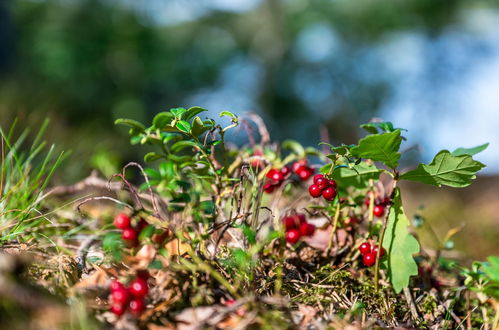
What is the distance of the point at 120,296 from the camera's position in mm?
639

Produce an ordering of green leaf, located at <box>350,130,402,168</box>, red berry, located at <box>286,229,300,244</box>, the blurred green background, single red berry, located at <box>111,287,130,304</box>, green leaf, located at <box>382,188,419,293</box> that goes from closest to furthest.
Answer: single red berry, located at <box>111,287,130,304</box> → green leaf, located at <box>350,130,402,168</box> → green leaf, located at <box>382,188,419,293</box> → red berry, located at <box>286,229,300,244</box> → the blurred green background

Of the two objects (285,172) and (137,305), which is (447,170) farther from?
(137,305)

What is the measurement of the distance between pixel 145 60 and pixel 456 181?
9.15 metres

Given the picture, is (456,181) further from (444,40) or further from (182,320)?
(444,40)

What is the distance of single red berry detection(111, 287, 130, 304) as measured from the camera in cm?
64

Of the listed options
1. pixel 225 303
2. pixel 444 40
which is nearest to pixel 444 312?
pixel 225 303

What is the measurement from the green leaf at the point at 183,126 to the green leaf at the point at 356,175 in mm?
304

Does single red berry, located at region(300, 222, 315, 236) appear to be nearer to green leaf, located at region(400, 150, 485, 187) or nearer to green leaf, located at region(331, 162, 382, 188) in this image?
green leaf, located at region(331, 162, 382, 188)

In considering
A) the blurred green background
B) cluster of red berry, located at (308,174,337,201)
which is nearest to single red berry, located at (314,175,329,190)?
cluster of red berry, located at (308,174,337,201)

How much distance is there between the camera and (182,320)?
0.68 meters

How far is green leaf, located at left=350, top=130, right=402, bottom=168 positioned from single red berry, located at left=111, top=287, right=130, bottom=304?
432 mm

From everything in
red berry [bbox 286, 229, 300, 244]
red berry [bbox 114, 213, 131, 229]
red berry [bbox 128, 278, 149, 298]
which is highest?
red berry [bbox 286, 229, 300, 244]

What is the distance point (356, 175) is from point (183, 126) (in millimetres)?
357

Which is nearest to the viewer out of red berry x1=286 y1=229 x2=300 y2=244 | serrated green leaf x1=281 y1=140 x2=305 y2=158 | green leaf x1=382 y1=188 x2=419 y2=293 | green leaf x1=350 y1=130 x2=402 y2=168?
green leaf x1=350 y1=130 x2=402 y2=168
